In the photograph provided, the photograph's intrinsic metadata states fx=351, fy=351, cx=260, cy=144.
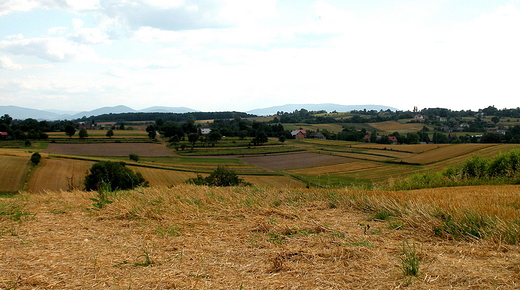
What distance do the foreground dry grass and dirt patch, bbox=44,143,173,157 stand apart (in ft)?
212

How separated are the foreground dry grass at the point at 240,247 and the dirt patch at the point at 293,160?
5312 centimetres

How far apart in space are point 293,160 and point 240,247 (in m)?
64.5

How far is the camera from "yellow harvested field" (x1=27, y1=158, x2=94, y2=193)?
35906mm

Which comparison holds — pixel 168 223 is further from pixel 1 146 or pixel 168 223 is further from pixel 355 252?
pixel 1 146

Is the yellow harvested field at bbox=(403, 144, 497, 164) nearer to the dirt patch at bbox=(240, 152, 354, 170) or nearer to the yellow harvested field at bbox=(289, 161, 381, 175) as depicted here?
the yellow harvested field at bbox=(289, 161, 381, 175)

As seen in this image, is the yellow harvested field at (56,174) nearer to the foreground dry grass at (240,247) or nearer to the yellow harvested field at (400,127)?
the foreground dry grass at (240,247)

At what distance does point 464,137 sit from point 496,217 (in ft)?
350

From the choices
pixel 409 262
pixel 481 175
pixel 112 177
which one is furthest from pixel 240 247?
pixel 112 177

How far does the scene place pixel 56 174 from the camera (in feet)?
139

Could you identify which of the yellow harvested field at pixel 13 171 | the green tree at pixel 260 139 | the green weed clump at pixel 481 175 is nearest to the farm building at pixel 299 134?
the green tree at pixel 260 139

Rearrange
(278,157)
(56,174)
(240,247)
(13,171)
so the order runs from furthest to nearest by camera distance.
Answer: (278,157), (56,174), (13,171), (240,247)

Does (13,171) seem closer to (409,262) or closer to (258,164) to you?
(258,164)

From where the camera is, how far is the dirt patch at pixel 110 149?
6765 centimetres

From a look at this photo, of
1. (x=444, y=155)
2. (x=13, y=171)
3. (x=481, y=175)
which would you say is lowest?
(x=444, y=155)
